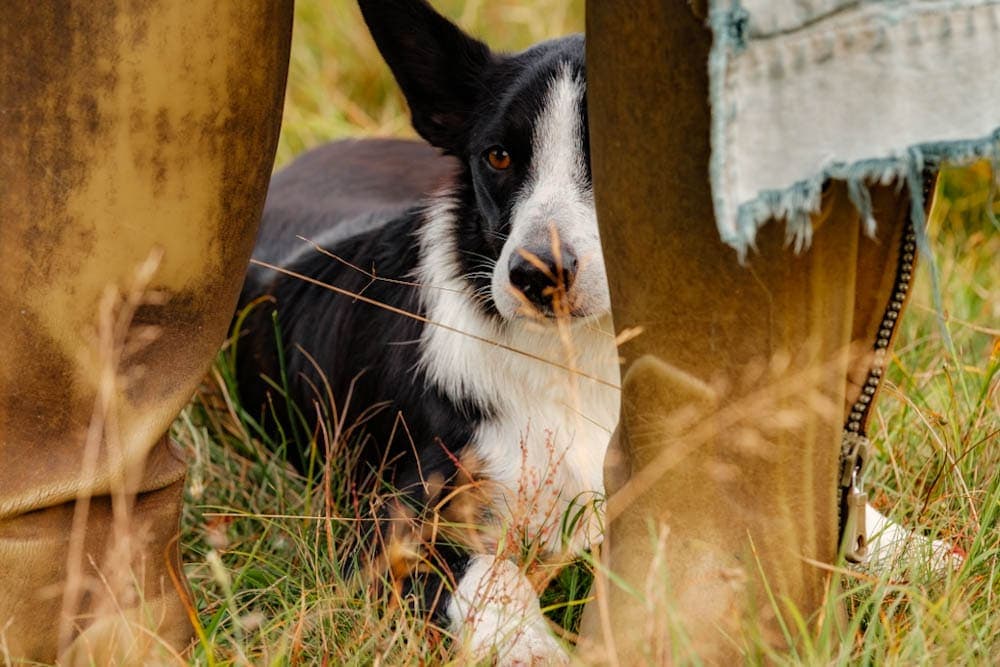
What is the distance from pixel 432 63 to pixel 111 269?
4.26 feet

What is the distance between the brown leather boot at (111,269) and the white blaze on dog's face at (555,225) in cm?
58

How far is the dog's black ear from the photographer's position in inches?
109

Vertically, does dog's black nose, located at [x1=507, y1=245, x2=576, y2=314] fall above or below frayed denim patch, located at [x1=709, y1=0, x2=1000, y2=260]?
below

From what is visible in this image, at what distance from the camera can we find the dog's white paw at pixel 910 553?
6.86 feet

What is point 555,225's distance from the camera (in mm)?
2395

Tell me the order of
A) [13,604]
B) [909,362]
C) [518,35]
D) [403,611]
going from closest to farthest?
[13,604], [403,611], [909,362], [518,35]

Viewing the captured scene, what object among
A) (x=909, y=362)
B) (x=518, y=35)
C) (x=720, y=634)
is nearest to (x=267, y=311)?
(x=909, y=362)

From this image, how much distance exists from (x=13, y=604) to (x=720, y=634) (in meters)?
1.07

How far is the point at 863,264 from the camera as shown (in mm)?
1743

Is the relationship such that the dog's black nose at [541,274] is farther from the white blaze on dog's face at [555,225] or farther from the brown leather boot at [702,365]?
the brown leather boot at [702,365]

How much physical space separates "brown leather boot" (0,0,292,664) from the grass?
0.21 m

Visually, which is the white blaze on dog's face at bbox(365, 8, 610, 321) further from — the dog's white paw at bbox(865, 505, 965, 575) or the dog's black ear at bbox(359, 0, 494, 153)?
the dog's white paw at bbox(865, 505, 965, 575)

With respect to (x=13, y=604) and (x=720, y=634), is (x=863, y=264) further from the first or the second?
(x=13, y=604)

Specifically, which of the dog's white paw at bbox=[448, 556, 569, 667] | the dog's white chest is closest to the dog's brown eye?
the dog's white chest
